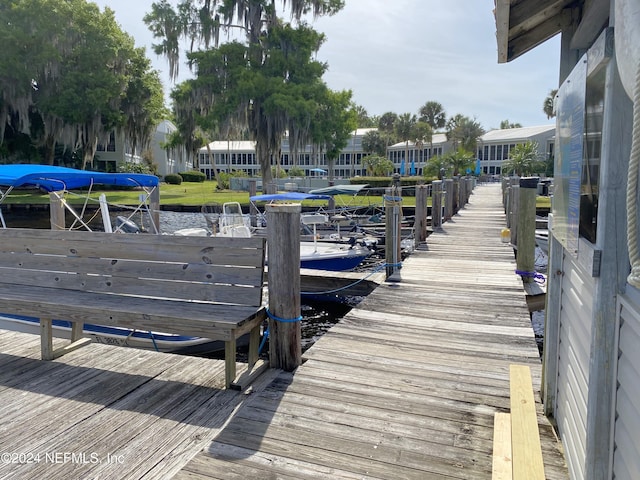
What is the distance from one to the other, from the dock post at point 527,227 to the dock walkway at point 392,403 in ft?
6.81

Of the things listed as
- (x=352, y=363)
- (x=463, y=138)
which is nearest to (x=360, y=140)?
(x=463, y=138)

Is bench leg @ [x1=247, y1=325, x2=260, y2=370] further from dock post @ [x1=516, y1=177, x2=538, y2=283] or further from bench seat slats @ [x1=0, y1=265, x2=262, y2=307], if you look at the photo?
dock post @ [x1=516, y1=177, x2=538, y2=283]

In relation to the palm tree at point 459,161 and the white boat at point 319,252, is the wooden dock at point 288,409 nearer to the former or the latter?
the white boat at point 319,252

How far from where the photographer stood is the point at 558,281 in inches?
125

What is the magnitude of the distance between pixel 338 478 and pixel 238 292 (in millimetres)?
1959

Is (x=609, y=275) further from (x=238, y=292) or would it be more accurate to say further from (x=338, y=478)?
(x=238, y=292)

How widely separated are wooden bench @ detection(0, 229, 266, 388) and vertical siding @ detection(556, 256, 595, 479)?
230 cm

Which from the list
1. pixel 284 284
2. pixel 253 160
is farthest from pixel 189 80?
pixel 253 160

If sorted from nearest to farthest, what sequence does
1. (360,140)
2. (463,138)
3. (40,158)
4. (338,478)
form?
1. (338,478)
2. (40,158)
3. (463,138)
4. (360,140)

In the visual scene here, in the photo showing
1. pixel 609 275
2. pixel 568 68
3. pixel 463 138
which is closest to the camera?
pixel 609 275

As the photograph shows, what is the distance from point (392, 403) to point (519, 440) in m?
1.13

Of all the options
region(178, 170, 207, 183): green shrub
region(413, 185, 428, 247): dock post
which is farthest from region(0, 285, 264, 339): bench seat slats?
region(178, 170, 207, 183): green shrub

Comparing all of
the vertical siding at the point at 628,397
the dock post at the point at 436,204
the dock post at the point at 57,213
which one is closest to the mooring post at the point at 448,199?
the dock post at the point at 436,204

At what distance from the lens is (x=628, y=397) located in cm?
173
